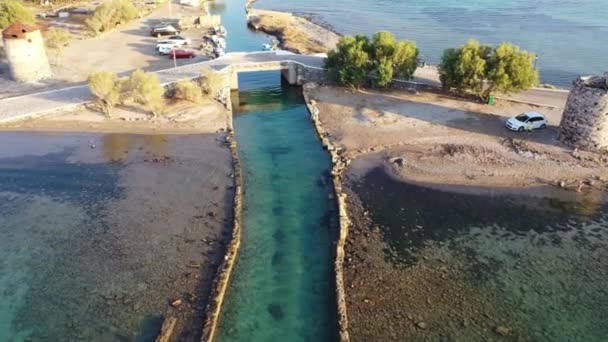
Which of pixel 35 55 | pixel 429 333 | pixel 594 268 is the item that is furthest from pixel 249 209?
pixel 35 55

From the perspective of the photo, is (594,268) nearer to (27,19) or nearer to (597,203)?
(597,203)

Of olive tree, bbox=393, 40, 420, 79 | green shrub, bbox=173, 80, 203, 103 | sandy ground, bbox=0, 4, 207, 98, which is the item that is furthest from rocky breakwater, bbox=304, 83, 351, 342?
sandy ground, bbox=0, 4, 207, 98

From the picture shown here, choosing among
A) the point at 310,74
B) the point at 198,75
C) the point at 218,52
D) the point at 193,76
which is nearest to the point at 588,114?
the point at 310,74

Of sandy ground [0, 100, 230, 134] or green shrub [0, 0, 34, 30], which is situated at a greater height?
green shrub [0, 0, 34, 30]

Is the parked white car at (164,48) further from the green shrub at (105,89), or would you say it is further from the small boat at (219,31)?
the green shrub at (105,89)

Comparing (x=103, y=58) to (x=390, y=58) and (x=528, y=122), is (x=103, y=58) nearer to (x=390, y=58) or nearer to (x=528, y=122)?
(x=390, y=58)

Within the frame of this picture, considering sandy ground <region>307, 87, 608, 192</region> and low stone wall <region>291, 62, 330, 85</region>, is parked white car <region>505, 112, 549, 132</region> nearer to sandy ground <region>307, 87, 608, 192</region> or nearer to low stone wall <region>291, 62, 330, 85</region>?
sandy ground <region>307, 87, 608, 192</region>

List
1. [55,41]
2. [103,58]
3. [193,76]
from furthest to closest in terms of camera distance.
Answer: [103,58] < [55,41] < [193,76]
